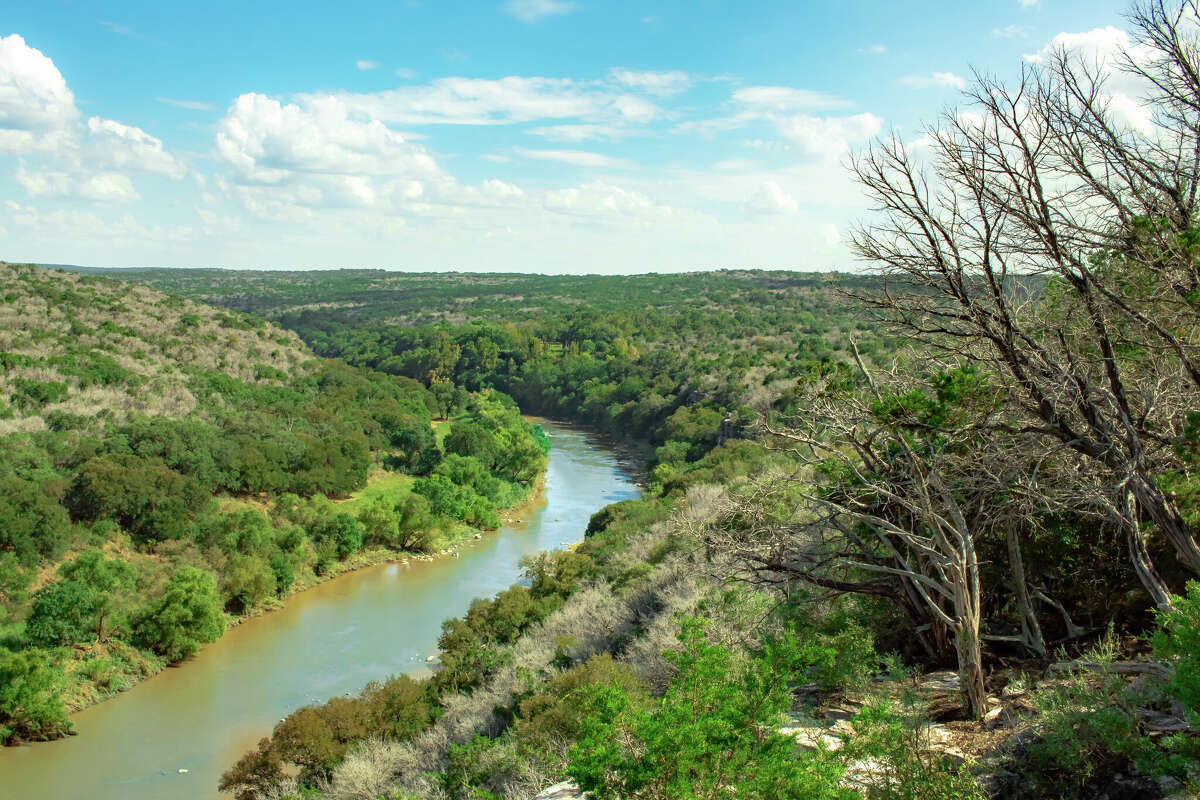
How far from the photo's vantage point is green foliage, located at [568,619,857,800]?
6156 millimetres

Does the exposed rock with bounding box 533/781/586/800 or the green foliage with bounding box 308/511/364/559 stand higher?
→ the exposed rock with bounding box 533/781/586/800

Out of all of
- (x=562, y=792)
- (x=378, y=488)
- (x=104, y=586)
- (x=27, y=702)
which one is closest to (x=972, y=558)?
(x=562, y=792)

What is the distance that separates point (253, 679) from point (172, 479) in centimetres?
1062

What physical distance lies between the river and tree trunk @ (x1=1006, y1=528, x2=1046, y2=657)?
1815 centimetres

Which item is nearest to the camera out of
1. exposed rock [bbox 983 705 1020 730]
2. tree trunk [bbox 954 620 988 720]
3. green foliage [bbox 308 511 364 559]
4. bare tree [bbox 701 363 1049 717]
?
exposed rock [bbox 983 705 1020 730]

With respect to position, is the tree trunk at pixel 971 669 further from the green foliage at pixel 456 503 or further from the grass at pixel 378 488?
the green foliage at pixel 456 503

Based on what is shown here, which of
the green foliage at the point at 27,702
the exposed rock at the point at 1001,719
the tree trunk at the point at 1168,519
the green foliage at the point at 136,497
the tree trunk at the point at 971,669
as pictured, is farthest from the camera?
the green foliage at the point at 136,497

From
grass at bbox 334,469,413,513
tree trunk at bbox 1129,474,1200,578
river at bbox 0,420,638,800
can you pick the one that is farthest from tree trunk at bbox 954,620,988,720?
grass at bbox 334,469,413,513

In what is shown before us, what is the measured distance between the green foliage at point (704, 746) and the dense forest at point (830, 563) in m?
0.03

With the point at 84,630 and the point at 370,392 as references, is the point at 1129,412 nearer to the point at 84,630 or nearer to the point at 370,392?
the point at 84,630

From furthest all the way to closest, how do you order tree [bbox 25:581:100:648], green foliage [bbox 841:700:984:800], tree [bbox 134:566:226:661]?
tree [bbox 134:566:226:661] < tree [bbox 25:581:100:648] < green foliage [bbox 841:700:984:800]

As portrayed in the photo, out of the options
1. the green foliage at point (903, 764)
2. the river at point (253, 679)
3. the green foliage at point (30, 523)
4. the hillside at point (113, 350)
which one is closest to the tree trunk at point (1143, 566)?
the green foliage at point (903, 764)

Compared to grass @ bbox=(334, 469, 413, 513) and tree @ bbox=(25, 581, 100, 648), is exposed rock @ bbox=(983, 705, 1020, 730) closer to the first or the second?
tree @ bbox=(25, 581, 100, 648)

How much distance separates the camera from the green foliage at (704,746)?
616 cm
